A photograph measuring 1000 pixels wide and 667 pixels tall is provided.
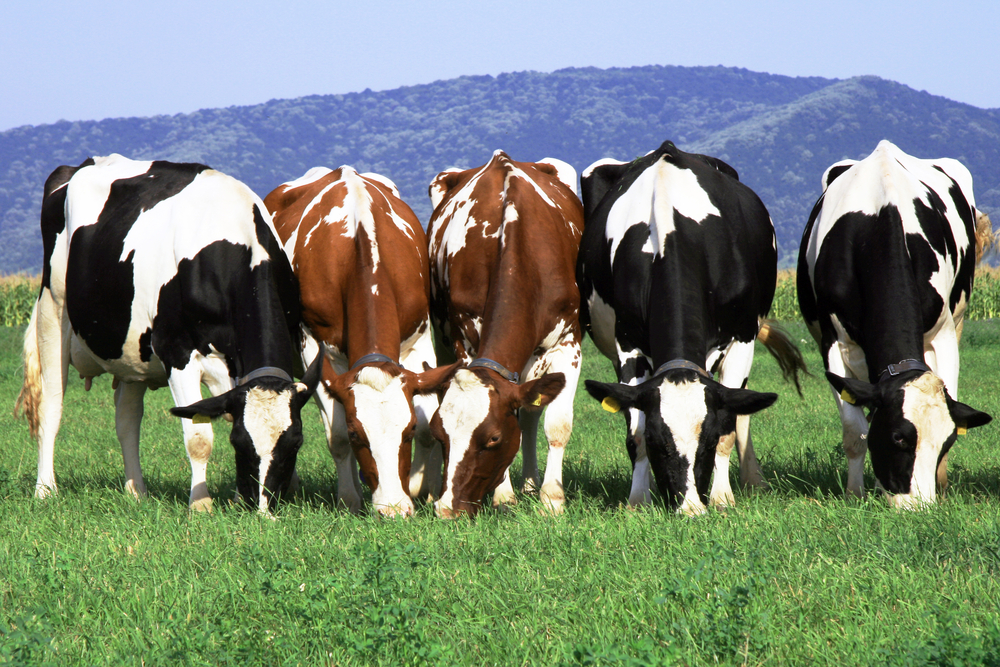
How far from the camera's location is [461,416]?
580 cm

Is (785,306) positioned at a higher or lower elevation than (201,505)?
lower

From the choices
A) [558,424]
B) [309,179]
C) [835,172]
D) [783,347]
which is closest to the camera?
[558,424]

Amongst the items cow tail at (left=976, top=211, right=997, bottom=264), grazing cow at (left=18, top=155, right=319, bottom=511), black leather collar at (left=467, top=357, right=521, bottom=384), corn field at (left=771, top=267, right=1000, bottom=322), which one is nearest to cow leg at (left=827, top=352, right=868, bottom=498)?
black leather collar at (left=467, top=357, right=521, bottom=384)

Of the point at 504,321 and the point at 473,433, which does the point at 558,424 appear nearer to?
the point at 504,321

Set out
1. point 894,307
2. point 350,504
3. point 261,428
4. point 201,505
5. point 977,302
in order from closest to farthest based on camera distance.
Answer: point 261,428
point 894,307
point 201,505
point 350,504
point 977,302

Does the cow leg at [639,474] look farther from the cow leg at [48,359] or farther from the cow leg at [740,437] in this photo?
the cow leg at [48,359]

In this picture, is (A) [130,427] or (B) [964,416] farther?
(A) [130,427]

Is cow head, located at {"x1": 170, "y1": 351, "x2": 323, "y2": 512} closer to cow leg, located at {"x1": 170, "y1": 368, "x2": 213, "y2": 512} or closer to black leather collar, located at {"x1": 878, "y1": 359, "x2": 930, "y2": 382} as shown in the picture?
cow leg, located at {"x1": 170, "y1": 368, "x2": 213, "y2": 512}

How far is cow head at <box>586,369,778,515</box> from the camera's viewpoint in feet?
17.9

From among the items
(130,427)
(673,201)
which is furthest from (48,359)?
(673,201)

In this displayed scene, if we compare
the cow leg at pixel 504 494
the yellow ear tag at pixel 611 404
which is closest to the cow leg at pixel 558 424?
the cow leg at pixel 504 494

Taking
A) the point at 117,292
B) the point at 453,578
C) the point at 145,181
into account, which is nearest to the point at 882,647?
the point at 453,578

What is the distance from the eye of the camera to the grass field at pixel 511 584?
11.7 feet

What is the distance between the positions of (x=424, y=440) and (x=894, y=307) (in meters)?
3.33
